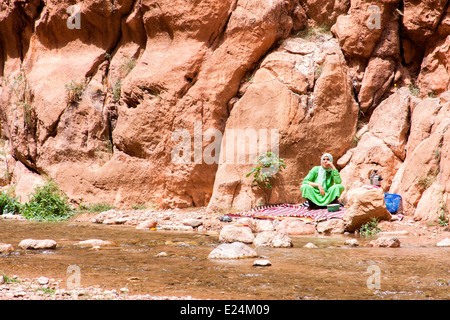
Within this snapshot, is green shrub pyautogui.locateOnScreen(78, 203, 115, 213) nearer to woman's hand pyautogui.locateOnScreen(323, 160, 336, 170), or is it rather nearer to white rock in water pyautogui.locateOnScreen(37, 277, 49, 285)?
woman's hand pyautogui.locateOnScreen(323, 160, 336, 170)

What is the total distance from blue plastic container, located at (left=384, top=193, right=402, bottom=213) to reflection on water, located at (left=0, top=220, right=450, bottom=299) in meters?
2.28

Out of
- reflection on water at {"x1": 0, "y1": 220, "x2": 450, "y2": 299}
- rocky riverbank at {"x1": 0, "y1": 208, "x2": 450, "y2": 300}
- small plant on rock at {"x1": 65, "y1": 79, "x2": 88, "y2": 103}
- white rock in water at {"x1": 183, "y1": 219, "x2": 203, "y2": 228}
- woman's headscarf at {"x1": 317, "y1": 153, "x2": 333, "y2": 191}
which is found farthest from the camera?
→ small plant on rock at {"x1": 65, "y1": 79, "x2": 88, "y2": 103}

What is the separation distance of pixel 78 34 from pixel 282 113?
6.33 m

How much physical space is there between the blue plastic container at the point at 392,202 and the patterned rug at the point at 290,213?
32.7 inches

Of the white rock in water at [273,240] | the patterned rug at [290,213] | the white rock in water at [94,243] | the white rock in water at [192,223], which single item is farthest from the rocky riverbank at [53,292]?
the patterned rug at [290,213]

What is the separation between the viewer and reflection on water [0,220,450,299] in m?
3.75

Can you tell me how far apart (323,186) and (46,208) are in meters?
6.29

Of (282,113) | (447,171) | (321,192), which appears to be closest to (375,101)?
(282,113)

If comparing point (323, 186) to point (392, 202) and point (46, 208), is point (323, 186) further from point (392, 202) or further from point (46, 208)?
point (46, 208)

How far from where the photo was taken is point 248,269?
4.64 meters

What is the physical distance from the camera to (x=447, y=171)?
7676 millimetres

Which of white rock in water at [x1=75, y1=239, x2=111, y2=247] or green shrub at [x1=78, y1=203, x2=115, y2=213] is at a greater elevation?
white rock in water at [x1=75, y1=239, x2=111, y2=247]

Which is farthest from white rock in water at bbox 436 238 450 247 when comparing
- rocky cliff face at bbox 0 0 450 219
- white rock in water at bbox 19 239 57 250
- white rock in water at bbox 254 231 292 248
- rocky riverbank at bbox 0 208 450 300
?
white rock in water at bbox 19 239 57 250

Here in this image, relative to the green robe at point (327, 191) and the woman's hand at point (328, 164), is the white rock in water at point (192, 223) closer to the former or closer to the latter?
the green robe at point (327, 191)
